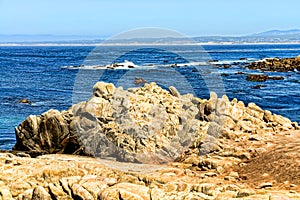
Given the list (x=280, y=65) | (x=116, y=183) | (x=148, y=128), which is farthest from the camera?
(x=280, y=65)

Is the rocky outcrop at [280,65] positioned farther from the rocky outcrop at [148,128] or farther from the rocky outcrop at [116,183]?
the rocky outcrop at [116,183]

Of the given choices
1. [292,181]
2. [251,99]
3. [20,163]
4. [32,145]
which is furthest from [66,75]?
[292,181]

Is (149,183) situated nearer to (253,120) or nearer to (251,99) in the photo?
(253,120)

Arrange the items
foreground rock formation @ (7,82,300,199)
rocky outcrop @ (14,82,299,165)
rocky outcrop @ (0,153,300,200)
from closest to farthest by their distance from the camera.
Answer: rocky outcrop @ (0,153,300,200), foreground rock formation @ (7,82,300,199), rocky outcrop @ (14,82,299,165)

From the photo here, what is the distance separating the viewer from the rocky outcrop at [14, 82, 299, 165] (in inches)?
740

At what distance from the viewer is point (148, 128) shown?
19.2m

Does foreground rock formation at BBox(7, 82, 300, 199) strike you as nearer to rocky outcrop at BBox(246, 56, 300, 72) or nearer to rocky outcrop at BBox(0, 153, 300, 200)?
rocky outcrop at BBox(0, 153, 300, 200)

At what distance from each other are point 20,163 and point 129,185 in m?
4.60

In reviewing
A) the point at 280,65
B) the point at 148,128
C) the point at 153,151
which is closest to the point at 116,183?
the point at 153,151

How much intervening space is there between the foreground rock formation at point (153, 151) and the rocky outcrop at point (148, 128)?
43 mm

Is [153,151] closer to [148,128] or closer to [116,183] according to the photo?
[148,128]

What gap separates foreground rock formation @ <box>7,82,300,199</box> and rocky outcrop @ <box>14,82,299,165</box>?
0.04m

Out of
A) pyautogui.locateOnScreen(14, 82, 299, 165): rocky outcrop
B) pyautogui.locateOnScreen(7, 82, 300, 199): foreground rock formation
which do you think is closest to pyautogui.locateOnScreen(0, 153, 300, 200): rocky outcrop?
pyautogui.locateOnScreen(7, 82, 300, 199): foreground rock formation

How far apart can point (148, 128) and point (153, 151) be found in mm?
1005
